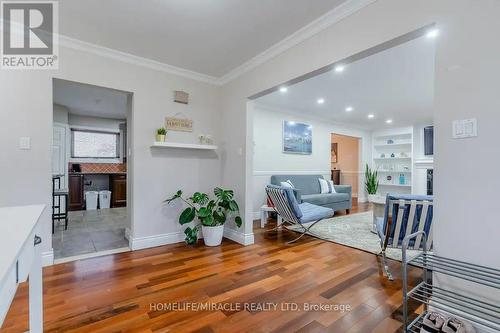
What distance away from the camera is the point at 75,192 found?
5.86 meters

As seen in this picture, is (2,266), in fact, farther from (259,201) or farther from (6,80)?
(259,201)

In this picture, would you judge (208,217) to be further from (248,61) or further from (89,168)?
(89,168)

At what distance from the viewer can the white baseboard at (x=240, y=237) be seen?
11.1 ft

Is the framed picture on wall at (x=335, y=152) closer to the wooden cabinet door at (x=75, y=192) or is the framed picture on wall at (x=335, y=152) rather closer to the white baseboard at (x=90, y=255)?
the white baseboard at (x=90, y=255)

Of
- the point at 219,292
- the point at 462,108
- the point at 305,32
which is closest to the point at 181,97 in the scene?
the point at 305,32

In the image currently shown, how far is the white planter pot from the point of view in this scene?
332cm

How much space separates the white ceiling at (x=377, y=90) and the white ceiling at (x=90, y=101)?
9.79 ft

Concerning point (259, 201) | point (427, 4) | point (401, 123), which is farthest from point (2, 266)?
point (401, 123)

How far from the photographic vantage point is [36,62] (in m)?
2.58

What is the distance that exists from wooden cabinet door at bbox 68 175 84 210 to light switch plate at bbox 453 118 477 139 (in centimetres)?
687

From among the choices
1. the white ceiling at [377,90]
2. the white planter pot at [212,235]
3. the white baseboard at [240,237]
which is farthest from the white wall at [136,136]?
the white ceiling at [377,90]

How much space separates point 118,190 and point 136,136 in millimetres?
3971

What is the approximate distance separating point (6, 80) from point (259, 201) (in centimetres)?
409

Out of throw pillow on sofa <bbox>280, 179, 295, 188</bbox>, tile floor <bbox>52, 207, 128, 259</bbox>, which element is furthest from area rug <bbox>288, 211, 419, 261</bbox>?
tile floor <bbox>52, 207, 128, 259</bbox>
